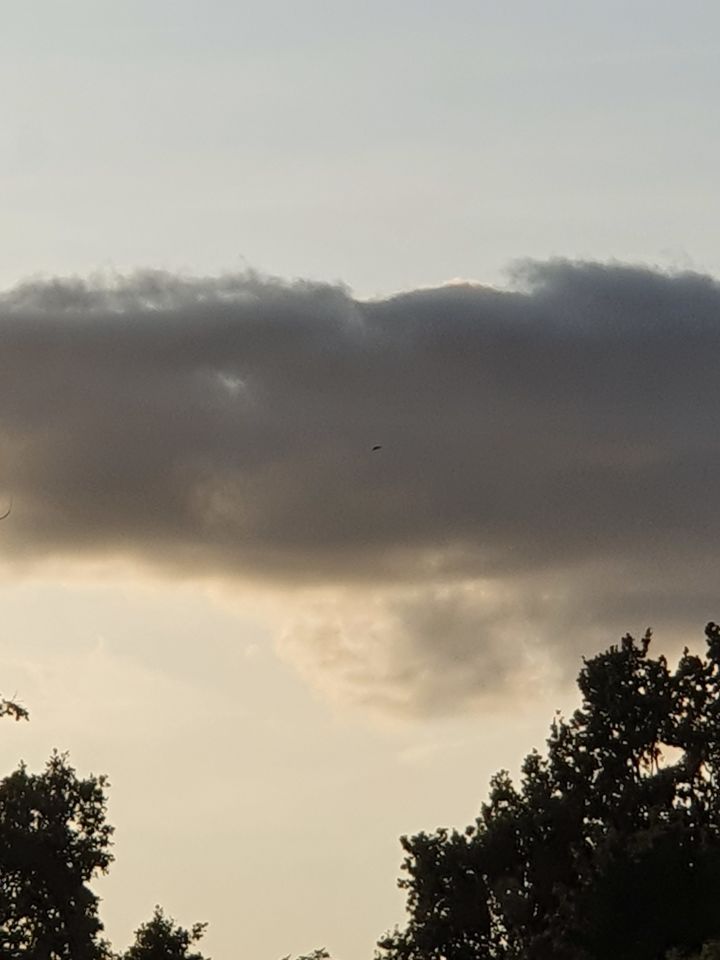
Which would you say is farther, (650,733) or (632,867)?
(650,733)

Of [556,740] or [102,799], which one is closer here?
[102,799]

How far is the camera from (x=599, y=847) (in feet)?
401

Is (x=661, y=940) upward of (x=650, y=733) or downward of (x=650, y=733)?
downward

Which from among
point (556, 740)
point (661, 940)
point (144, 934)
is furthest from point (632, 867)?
point (144, 934)

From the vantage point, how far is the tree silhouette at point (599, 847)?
120250 mm

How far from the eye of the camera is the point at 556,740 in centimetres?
13112

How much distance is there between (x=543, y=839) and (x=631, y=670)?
1088 centimetres

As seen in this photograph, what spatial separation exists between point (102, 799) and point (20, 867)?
525cm

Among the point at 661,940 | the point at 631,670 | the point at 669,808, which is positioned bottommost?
the point at 661,940

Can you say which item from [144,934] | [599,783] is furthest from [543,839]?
[144,934]

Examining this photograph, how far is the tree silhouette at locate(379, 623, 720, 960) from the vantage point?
120 m

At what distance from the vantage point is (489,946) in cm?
12662

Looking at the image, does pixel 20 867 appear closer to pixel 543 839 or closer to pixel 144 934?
pixel 144 934

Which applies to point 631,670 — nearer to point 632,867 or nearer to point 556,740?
point 556,740
